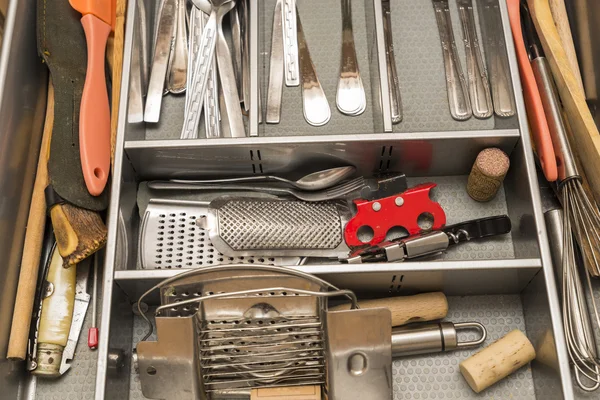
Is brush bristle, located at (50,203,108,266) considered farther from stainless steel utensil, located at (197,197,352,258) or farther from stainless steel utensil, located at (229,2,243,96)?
stainless steel utensil, located at (229,2,243,96)

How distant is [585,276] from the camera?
1.14 m

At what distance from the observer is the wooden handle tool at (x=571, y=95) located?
1.12 metres

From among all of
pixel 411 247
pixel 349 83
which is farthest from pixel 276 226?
pixel 349 83

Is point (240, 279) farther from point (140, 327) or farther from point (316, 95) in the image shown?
point (316, 95)

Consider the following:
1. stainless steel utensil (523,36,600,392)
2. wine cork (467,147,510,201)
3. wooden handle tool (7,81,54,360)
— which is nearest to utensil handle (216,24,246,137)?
wooden handle tool (7,81,54,360)

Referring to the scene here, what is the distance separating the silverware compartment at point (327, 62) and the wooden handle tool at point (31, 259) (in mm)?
393

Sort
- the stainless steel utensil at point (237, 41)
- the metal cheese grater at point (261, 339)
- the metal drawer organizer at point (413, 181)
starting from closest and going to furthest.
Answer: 1. the metal cheese grater at point (261, 339)
2. the metal drawer organizer at point (413, 181)
3. the stainless steel utensil at point (237, 41)

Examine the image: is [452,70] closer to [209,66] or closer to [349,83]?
[349,83]

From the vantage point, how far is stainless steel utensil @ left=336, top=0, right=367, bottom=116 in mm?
1250

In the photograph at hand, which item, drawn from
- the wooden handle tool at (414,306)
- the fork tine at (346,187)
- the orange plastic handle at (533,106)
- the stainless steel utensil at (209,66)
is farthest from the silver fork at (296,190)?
the orange plastic handle at (533,106)

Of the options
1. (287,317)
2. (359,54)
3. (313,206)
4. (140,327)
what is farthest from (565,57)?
(140,327)

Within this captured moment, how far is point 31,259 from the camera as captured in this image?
110 centimetres

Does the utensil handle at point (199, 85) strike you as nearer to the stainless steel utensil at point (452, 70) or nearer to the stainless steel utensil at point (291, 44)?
the stainless steel utensil at point (291, 44)

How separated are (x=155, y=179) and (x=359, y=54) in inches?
18.4
